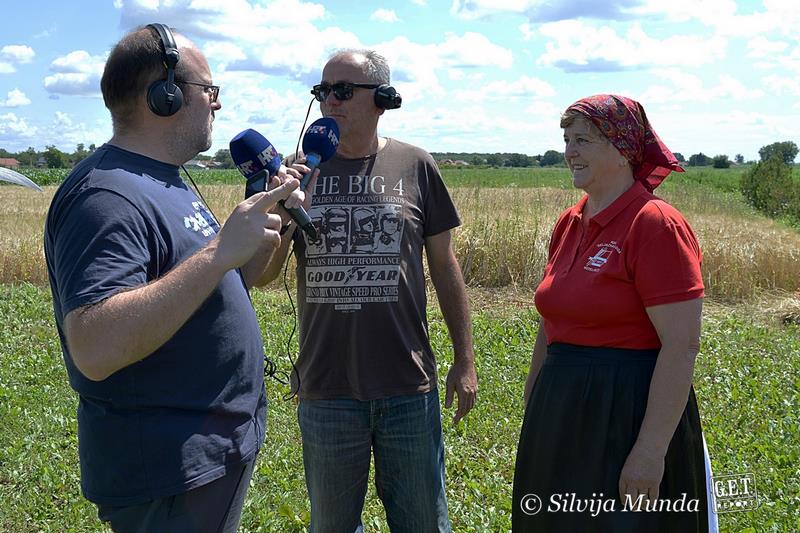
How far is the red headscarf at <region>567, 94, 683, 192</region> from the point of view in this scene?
2686mm

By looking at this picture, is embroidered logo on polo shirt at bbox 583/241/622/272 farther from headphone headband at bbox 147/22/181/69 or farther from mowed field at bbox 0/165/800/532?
mowed field at bbox 0/165/800/532

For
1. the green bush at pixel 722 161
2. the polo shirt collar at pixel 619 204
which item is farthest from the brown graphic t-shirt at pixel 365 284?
the green bush at pixel 722 161

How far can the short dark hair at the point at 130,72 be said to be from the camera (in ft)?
6.91

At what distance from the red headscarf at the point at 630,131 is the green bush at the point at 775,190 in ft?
79.7

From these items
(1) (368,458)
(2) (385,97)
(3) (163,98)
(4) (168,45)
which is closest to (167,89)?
(3) (163,98)

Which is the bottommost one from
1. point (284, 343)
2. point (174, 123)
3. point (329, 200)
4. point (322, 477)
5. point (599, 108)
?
point (284, 343)

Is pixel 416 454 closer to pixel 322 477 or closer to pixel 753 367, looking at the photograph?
pixel 322 477

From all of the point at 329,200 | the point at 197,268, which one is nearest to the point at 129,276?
the point at 197,268

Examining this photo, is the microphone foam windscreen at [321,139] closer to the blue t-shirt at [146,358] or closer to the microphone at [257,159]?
the microphone at [257,159]

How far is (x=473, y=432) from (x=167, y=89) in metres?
4.02

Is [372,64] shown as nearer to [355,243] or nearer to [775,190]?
[355,243]

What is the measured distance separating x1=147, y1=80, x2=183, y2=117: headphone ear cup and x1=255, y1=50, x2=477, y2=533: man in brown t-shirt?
930mm

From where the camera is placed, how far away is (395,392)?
2.96 meters

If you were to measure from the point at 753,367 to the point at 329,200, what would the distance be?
561 centimetres
